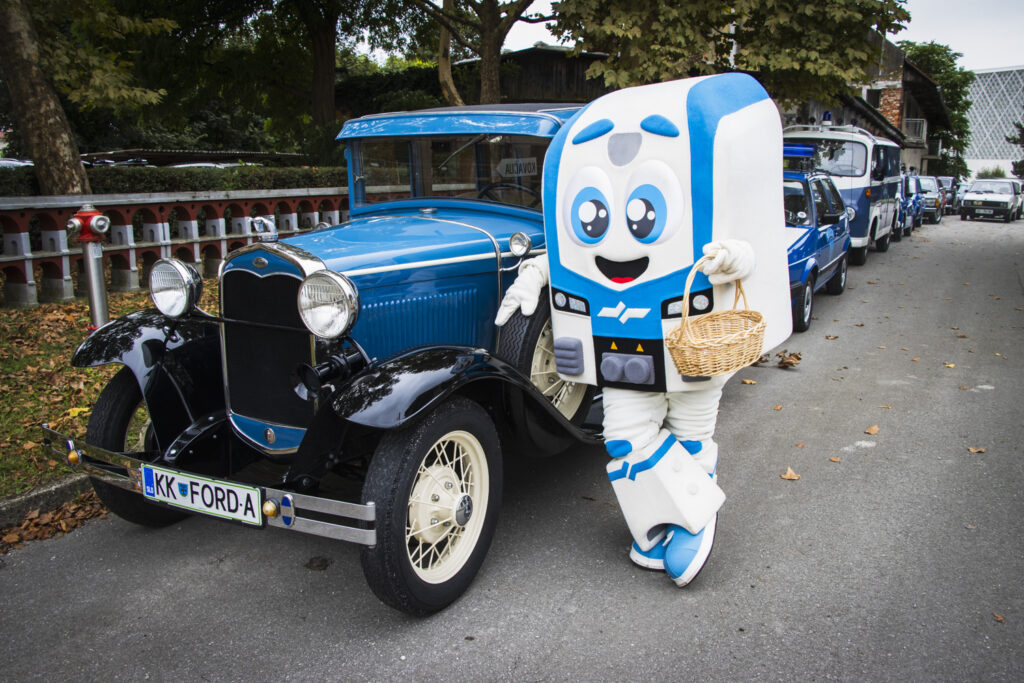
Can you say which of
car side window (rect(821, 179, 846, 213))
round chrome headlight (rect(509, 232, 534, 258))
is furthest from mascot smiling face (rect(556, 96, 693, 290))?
car side window (rect(821, 179, 846, 213))

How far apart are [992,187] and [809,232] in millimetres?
25571

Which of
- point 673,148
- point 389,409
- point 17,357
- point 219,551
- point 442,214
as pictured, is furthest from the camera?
Answer: point 17,357

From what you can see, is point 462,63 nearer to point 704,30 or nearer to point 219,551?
point 704,30

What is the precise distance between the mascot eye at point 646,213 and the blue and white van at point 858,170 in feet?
35.3

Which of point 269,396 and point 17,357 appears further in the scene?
point 17,357

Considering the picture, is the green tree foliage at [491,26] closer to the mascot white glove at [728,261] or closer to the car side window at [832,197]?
the car side window at [832,197]

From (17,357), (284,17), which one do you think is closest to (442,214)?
(17,357)

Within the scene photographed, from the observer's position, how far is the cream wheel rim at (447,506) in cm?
298

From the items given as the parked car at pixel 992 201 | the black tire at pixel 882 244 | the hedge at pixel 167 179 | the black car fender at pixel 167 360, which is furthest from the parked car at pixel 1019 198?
the black car fender at pixel 167 360

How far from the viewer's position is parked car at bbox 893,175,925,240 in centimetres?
1789

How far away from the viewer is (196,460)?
3.48m

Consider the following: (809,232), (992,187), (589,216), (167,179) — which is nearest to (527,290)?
(589,216)

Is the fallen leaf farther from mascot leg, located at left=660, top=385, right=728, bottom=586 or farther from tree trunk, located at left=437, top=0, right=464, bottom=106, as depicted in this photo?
tree trunk, located at left=437, top=0, right=464, bottom=106

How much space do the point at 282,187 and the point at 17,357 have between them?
612cm
